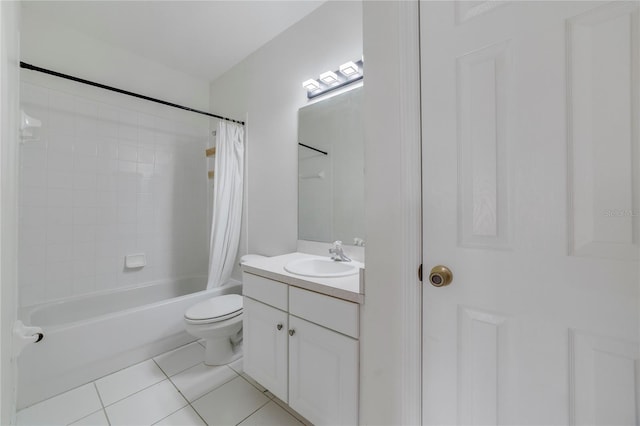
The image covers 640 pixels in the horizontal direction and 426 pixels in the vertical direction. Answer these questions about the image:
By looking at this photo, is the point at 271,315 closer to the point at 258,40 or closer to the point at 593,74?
the point at 593,74

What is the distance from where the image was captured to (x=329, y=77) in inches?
64.9

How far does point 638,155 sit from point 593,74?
213 mm

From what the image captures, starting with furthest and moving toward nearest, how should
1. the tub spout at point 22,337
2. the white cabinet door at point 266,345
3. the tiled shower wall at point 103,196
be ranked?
1. the tiled shower wall at point 103,196
2. the white cabinet door at point 266,345
3. the tub spout at point 22,337

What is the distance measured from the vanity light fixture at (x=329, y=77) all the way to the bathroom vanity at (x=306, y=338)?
1.27 meters

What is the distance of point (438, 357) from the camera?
0.79m

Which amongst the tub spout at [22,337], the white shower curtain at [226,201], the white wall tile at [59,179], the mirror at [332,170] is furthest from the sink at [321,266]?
the white wall tile at [59,179]

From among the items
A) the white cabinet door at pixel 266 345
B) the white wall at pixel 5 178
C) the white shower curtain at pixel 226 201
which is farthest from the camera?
the white shower curtain at pixel 226 201

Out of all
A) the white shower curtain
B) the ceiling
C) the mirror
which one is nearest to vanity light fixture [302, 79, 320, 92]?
the mirror

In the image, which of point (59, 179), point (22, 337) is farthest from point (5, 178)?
point (59, 179)

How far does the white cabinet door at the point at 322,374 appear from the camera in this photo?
3.21 feet

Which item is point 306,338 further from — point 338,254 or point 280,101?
point 280,101

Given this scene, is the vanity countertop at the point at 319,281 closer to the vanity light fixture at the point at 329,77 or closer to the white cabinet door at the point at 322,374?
the white cabinet door at the point at 322,374

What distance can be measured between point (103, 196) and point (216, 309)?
1.52 meters

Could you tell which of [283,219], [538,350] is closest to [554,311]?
[538,350]
